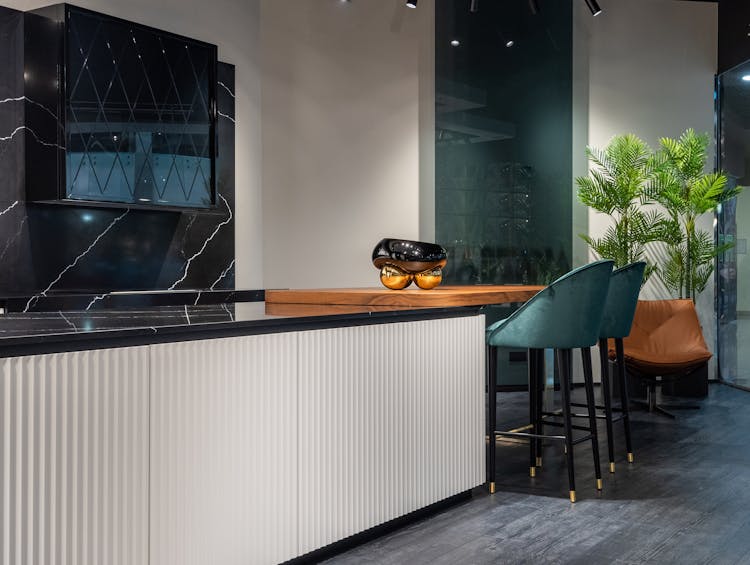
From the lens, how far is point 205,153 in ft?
16.9

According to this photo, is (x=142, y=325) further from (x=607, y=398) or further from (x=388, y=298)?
(x=607, y=398)

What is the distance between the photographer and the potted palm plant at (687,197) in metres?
6.50

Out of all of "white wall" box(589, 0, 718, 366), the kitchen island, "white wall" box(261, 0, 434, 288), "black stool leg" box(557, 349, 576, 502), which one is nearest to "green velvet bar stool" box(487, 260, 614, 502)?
"black stool leg" box(557, 349, 576, 502)

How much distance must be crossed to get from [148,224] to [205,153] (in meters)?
0.61

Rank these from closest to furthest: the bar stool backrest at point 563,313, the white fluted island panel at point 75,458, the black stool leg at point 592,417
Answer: the white fluted island panel at point 75,458
the bar stool backrest at point 563,313
the black stool leg at point 592,417

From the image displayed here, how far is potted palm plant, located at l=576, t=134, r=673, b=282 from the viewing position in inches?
260

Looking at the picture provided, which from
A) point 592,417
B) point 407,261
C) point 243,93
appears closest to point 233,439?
point 407,261

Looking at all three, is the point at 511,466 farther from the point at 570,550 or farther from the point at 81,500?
the point at 81,500

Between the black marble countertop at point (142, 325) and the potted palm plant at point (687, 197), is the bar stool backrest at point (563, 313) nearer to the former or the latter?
the black marble countertop at point (142, 325)

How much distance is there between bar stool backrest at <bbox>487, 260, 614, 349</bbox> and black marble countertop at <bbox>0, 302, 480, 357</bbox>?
2.35 ft

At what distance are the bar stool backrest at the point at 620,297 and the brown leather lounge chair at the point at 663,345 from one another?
1.35m

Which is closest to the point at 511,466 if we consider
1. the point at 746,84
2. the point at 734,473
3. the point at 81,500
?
the point at 734,473

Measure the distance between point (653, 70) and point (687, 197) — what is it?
56.8 inches

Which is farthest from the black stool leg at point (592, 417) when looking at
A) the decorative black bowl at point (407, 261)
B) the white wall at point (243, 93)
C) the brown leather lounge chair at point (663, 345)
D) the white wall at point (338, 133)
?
the white wall at point (338, 133)
